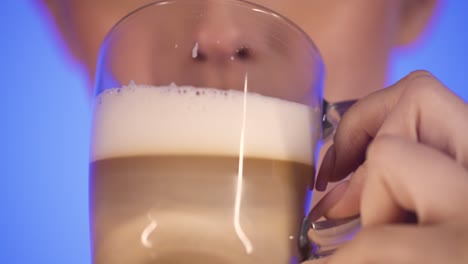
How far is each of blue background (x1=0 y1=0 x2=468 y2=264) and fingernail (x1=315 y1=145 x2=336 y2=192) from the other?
2.10 feet

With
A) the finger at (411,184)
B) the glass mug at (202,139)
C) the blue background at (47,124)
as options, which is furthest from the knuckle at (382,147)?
the blue background at (47,124)

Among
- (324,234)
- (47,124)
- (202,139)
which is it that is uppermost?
(47,124)

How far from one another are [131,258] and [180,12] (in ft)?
0.72

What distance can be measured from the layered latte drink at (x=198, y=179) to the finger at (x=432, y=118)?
0.33ft

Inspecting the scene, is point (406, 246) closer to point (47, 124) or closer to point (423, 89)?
point (423, 89)

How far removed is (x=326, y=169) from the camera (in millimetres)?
545

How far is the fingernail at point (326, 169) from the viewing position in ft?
1.79

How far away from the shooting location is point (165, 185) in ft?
1.38

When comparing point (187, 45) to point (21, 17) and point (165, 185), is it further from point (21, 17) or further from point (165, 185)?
point (21, 17)

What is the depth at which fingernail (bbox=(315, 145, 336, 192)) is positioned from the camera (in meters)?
0.54

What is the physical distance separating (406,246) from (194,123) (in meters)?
0.19

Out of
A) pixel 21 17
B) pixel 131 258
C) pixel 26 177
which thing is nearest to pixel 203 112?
pixel 131 258

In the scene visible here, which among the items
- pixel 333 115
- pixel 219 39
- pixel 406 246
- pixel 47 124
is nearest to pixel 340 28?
pixel 333 115

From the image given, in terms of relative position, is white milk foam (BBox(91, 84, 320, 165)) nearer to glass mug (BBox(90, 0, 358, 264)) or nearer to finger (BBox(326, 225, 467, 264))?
glass mug (BBox(90, 0, 358, 264))
